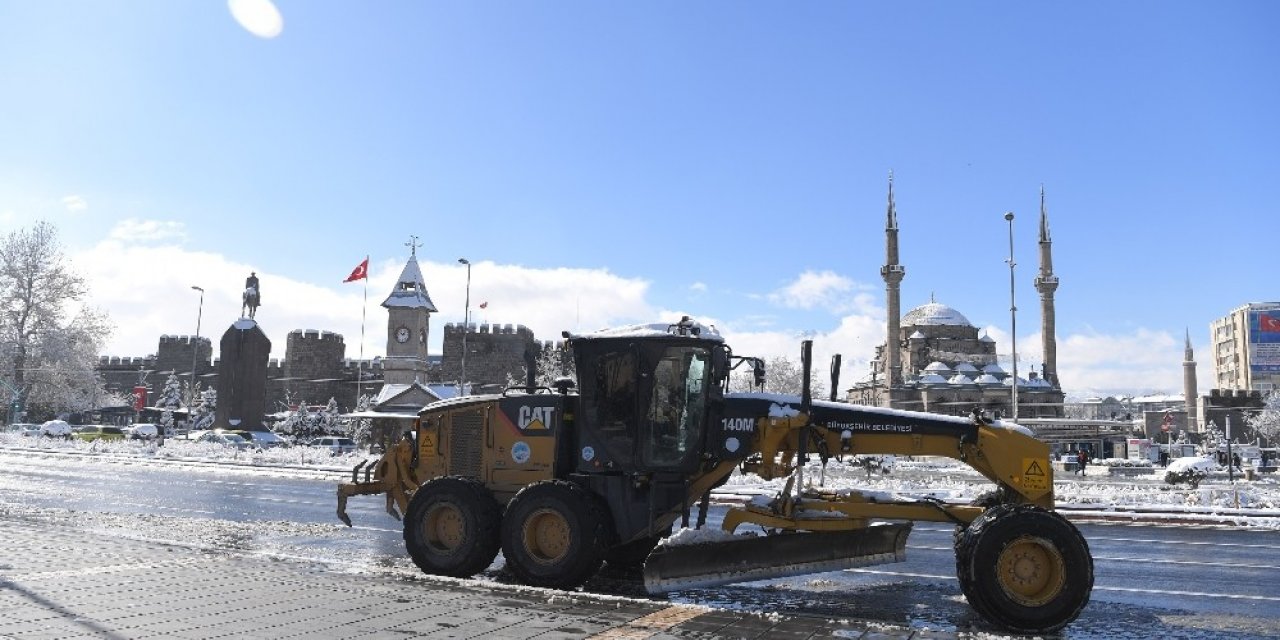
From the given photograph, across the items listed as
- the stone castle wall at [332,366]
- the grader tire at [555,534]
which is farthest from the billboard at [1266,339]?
the grader tire at [555,534]

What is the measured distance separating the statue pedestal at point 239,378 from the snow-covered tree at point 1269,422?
89466mm

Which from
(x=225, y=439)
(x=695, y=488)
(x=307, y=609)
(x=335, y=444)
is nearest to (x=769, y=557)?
(x=695, y=488)

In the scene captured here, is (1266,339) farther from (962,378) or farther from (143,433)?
(143,433)

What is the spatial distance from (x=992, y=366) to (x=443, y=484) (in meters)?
82.4

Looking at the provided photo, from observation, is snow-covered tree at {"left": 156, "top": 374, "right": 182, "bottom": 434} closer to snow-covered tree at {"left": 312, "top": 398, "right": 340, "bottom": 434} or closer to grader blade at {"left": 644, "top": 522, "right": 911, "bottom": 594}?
snow-covered tree at {"left": 312, "top": 398, "right": 340, "bottom": 434}

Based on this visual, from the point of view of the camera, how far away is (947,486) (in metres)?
26.3

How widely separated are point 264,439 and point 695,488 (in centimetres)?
4914

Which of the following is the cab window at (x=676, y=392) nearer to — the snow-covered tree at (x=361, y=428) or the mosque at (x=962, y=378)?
the snow-covered tree at (x=361, y=428)

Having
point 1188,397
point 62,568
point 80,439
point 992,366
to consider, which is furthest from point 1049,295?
point 62,568

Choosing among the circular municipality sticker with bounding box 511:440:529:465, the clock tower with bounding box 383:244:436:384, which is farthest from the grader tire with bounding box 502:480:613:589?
the clock tower with bounding box 383:244:436:384

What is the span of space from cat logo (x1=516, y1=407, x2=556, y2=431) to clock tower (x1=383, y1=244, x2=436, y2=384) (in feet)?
196

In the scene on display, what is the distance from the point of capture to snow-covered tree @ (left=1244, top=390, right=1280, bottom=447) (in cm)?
8594

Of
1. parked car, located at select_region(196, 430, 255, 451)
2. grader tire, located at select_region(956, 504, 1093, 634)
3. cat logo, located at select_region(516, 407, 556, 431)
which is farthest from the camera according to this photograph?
parked car, located at select_region(196, 430, 255, 451)

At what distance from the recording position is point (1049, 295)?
7781 cm
